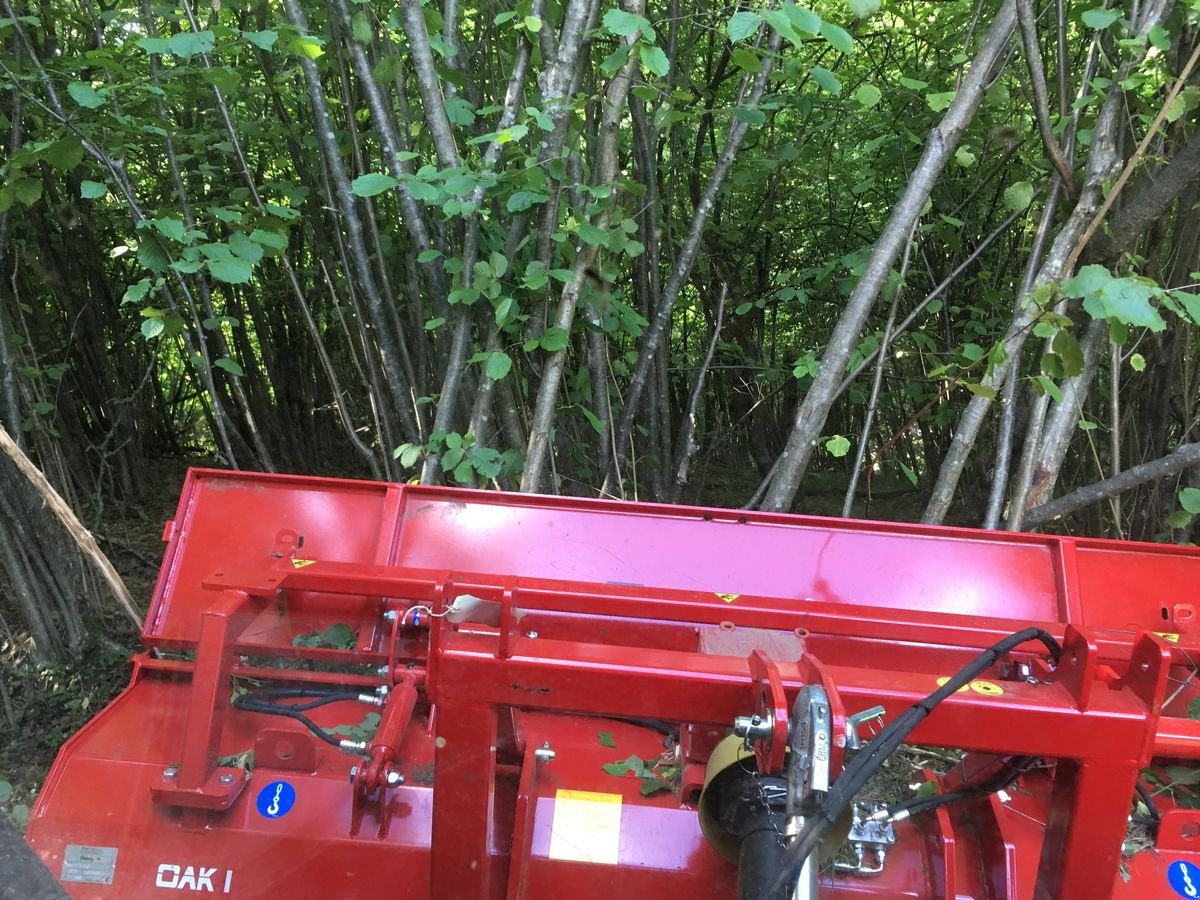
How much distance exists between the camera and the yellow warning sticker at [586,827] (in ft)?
5.85

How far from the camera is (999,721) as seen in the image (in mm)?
1336

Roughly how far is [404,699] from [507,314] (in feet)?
4.60

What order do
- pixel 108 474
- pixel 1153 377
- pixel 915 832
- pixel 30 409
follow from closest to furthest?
pixel 915 832 → pixel 30 409 → pixel 1153 377 → pixel 108 474

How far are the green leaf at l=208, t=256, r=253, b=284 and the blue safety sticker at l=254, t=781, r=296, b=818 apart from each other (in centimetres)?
154

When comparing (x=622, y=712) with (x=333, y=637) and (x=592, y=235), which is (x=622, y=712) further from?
(x=592, y=235)

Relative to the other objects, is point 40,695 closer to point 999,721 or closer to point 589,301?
point 589,301

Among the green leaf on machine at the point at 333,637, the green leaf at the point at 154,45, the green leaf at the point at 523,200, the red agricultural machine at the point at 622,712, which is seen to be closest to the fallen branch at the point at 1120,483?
the red agricultural machine at the point at 622,712

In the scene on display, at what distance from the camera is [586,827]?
182 cm

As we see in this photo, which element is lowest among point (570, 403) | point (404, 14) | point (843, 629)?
point (843, 629)

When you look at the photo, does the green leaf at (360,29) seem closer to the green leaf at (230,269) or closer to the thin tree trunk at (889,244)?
the green leaf at (230,269)

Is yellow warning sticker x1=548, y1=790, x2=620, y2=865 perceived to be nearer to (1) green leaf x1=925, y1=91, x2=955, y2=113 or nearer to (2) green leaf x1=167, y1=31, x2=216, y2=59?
(2) green leaf x1=167, y1=31, x2=216, y2=59

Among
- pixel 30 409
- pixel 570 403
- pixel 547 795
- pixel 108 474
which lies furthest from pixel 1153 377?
pixel 108 474

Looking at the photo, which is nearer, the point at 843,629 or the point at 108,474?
the point at 843,629

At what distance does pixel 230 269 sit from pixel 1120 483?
323cm
